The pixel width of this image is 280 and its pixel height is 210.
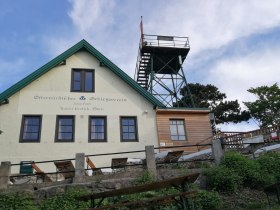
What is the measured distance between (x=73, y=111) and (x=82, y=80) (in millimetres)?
2212

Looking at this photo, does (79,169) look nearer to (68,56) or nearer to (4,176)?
(4,176)

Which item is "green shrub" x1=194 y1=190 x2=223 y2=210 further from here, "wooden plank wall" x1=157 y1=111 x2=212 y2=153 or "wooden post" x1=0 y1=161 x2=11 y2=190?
"wooden plank wall" x1=157 y1=111 x2=212 y2=153

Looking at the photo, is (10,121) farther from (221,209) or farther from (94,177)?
(221,209)

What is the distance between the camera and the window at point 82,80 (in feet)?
62.4

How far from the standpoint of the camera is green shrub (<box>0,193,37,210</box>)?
1099 centimetres

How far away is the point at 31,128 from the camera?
1728cm

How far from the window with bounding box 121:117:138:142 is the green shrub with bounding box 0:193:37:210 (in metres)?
7.36

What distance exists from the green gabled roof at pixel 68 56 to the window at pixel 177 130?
141 centimetres

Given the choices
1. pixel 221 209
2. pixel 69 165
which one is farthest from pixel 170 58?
pixel 221 209

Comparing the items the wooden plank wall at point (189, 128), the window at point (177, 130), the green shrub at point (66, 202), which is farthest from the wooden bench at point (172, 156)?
the window at point (177, 130)

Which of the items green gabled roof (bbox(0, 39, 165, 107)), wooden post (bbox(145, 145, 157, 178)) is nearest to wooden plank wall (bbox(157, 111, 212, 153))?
green gabled roof (bbox(0, 39, 165, 107))

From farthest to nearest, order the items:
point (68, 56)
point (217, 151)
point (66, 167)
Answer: point (68, 56), point (66, 167), point (217, 151)

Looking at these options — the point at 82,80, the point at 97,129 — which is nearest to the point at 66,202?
the point at 97,129

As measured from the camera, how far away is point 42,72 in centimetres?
1856
